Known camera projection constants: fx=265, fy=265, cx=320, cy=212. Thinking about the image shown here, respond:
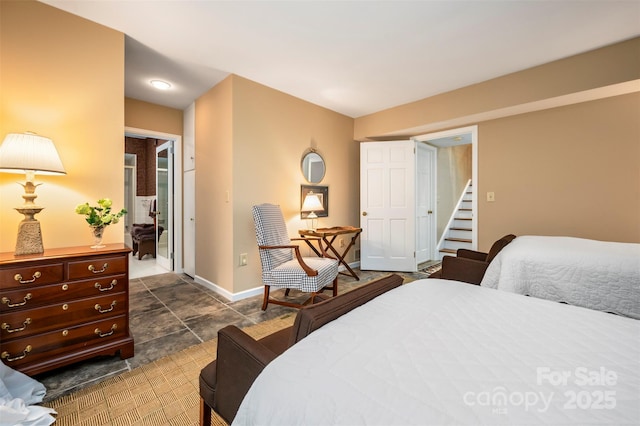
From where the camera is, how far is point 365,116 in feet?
14.4

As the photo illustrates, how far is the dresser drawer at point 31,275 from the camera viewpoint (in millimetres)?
1488

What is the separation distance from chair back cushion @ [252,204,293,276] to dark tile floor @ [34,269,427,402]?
0.49 meters

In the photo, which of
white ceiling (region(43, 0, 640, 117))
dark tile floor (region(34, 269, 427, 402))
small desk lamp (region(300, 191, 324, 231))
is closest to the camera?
dark tile floor (region(34, 269, 427, 402))

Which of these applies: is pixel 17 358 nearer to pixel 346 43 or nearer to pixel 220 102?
pixel 220 102

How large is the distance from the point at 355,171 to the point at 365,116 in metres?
0.91

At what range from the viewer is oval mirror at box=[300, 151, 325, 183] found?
3.73m

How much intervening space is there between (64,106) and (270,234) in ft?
6.40

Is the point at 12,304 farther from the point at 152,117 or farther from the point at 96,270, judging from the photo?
the point at 152,117

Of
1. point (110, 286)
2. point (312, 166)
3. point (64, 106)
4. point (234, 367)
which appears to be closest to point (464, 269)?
point (234, 367)

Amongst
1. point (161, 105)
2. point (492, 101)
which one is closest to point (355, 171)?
point (492, 101)

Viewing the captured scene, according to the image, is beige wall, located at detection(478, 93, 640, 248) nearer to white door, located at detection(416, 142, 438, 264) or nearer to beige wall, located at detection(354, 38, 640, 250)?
beige wall, located at detection(354, 38, 640, 250)

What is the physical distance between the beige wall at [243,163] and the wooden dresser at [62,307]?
1244 mm

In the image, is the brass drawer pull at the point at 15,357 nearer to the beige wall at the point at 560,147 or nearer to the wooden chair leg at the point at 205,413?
the wooden chair leg at the point at 205,413

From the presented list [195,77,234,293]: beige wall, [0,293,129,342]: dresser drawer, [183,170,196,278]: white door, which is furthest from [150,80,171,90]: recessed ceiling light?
[0,293,129,342]: dresser drawer
